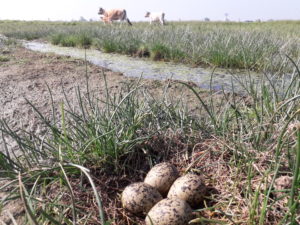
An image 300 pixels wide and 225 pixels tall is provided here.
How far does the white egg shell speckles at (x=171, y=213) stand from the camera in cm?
123

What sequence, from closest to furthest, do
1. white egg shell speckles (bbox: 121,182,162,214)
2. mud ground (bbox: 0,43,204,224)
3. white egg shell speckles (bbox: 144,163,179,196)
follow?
1. white egg shell speckles (bbox: 121,182,162,214)
2. white egg shell speckles (bbox: 144,163,179,196)
3. mud ground (bbox: 0,43,204,224)

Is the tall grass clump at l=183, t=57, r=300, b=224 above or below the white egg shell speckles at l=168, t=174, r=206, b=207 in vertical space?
above

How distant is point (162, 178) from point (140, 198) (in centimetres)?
18

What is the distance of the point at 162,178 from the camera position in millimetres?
1484

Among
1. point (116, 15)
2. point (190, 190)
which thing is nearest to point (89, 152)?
point (190, 190)

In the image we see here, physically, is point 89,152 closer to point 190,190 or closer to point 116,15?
point 190,190

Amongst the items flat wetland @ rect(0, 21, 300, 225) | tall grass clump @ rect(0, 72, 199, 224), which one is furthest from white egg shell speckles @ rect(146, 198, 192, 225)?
tall grass clump @ rect(0, 72, 199, 224)

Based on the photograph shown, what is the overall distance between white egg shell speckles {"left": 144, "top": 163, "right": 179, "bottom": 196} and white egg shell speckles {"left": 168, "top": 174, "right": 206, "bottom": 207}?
0.23 feet

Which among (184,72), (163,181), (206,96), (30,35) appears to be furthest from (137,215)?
(30,35)

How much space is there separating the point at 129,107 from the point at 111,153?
1.32ft

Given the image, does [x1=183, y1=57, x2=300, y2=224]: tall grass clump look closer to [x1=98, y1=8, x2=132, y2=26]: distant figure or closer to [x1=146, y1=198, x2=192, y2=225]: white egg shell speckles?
[x1=146, y1=198, x2=192, y2=225]: white egg shell speckles

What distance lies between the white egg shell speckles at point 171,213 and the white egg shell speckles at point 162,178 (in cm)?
20

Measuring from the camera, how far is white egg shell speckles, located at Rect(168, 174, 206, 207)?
1378 mm

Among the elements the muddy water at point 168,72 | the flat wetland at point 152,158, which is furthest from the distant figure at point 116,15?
the flat wetland at point 152,158
